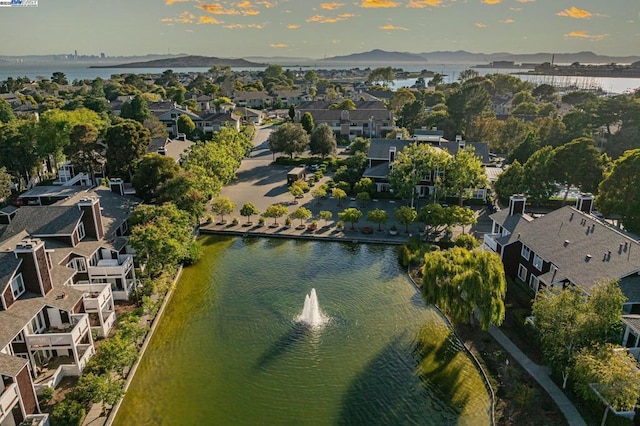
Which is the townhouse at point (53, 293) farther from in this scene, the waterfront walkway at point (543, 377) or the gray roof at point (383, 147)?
the gray roof at point (383, 147)

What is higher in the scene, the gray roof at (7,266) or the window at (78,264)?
the gray roof at (7,266)

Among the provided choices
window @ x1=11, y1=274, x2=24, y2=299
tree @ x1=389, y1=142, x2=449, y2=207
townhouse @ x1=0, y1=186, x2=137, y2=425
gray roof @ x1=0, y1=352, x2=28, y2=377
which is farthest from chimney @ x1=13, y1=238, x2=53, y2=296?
tree @ x1=389, y1=142, x2=449, y2=207

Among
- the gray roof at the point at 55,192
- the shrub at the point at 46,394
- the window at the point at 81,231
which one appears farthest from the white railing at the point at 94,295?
the gray roof at the point at 55,192

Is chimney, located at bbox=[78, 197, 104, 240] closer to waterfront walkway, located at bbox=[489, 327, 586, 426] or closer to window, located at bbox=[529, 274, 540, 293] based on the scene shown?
waterfront walkway, located at bbox=[489, 327, 586, 426]

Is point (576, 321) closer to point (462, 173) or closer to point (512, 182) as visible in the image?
point (462, 173)

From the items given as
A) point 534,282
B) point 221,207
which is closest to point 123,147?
point 221,207

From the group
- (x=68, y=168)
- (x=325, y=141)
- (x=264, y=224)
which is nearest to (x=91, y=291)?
(x=264, y=224)

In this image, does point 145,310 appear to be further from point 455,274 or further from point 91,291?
point 455,274
